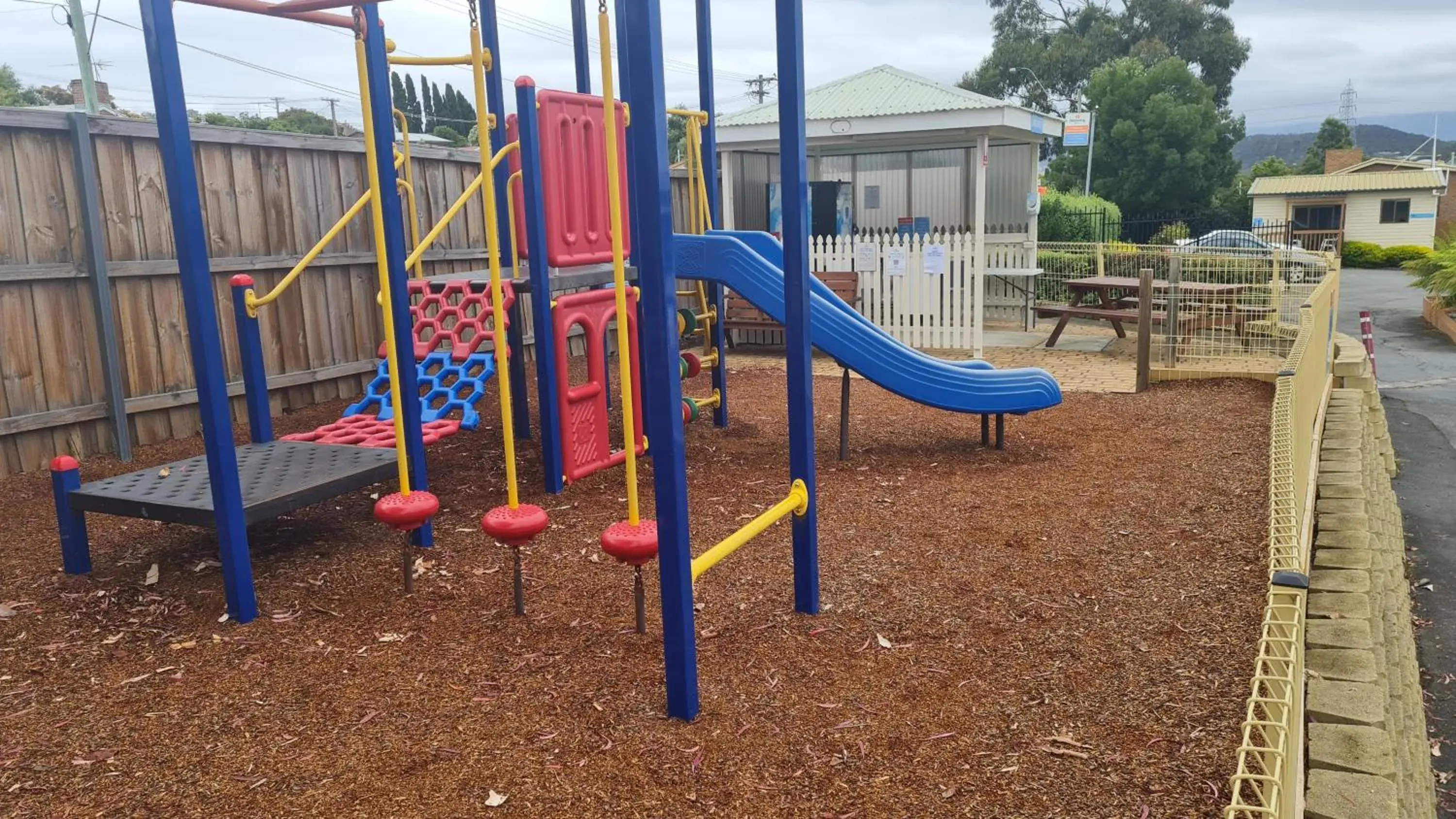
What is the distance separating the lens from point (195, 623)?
13.2ft

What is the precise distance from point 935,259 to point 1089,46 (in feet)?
140

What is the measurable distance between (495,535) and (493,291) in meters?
0.87

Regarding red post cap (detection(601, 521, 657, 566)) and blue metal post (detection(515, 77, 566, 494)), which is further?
blue metal post (detection(515, 77, 566, 494))

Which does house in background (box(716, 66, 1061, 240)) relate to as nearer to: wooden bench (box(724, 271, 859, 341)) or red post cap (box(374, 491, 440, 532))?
wooden bench (box(724, 271, 859, 341))

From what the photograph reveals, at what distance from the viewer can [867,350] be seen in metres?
6.49

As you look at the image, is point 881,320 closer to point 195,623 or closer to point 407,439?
point 407,439

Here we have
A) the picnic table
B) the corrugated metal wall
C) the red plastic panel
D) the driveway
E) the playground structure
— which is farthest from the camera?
the corrugated metal wall

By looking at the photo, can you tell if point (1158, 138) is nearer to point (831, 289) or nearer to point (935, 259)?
point (935, 259)

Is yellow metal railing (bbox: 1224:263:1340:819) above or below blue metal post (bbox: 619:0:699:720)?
below

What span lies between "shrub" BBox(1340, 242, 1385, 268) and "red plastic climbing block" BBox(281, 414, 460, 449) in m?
38.9

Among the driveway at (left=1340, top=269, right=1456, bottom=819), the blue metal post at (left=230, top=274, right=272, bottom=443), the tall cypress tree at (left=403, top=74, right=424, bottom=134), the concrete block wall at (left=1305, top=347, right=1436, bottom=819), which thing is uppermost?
the tall cypress tree at (left=403, top=74, right=424, bottom=134)

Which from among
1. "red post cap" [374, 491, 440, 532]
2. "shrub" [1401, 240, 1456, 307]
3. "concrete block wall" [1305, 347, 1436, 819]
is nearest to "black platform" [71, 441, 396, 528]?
"red post cap" [374, 491, 440, 532]

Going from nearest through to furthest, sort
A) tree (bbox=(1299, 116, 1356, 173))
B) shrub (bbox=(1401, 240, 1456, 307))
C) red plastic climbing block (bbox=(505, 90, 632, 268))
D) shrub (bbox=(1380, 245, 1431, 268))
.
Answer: red plastic climbing block (bbox=(505, 90, 632, 268)), shrub (bbox=(1401, 240, 1456, 307)), shrub (bbox=(1380, 245, 1431, 268)), tree (bbox=(1299, 116, 1356, 173))

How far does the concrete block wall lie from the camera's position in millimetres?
2811
